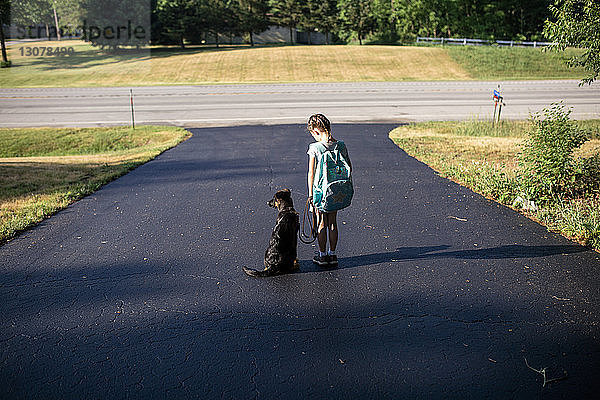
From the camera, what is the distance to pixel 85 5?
5219cm

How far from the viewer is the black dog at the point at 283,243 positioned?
502 centimetres

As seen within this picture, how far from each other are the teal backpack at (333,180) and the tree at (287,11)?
6476 cm

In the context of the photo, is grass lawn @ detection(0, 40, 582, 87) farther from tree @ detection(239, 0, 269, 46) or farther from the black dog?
the black dog

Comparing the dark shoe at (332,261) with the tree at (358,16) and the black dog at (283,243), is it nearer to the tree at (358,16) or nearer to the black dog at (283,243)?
the black dog at (283,243)

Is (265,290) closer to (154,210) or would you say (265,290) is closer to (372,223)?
(372,223)

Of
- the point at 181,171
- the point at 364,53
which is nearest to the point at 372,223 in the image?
the point at 181,171

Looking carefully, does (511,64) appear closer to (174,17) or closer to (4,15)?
(174,17)

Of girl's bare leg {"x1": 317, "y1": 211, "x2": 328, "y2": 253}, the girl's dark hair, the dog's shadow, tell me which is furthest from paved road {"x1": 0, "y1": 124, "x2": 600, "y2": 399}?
the girl's dark hair

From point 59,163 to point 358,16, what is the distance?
5792cm

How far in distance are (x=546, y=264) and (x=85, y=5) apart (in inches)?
2248

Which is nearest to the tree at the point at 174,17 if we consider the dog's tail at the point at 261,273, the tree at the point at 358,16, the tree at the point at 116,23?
the tree at the point at 116,23

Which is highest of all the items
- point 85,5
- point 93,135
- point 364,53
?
point 85,5

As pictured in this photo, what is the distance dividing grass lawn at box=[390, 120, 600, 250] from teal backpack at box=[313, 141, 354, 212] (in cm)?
315

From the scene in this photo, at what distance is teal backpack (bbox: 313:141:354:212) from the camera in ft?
16.2
